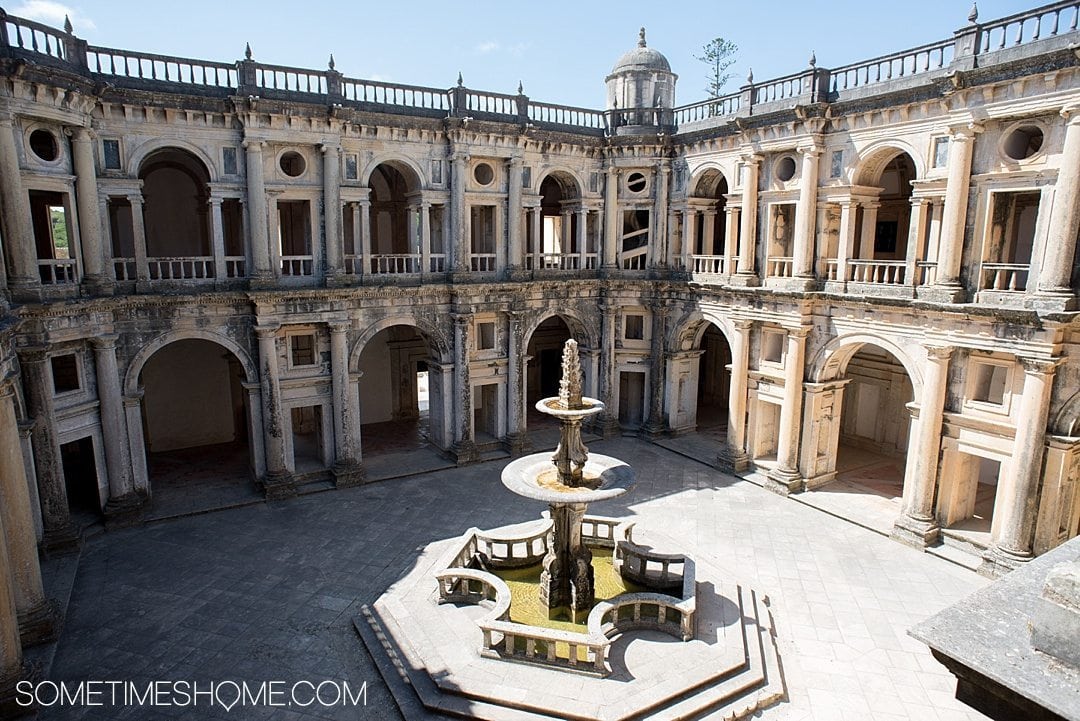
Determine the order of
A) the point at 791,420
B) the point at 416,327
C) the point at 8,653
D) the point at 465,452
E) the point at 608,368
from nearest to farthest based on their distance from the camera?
the point at 8,653, the point at 791,420, the point at 416,327, the point at 465,452, the point at 608,368

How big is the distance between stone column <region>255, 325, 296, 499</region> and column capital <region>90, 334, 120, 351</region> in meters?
4.29

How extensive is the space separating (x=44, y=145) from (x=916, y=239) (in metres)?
26.1

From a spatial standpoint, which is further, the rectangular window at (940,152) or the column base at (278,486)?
the column base at (278,486)

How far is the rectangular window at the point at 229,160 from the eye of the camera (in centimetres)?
2227

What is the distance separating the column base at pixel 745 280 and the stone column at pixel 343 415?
585 inches

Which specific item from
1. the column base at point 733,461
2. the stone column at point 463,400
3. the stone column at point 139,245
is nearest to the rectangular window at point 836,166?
the column base at point 733,461

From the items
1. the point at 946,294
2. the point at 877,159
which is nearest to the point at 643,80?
the point at 877,159

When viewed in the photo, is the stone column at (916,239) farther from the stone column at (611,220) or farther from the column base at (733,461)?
the stone column at (611,220)

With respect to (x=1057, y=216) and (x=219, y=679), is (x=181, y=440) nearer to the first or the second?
(x=219, y=679)

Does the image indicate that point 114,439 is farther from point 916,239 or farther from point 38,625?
point 916,239

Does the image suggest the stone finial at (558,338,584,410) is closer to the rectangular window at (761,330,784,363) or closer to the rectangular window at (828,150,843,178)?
the rectangular window at (761,330,784,363)

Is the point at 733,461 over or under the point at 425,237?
under

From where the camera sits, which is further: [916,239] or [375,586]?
[916,239]

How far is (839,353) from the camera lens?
23.8 meters
